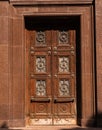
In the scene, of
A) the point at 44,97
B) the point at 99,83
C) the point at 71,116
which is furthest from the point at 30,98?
the point at 99,83

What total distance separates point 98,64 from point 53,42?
1885mm

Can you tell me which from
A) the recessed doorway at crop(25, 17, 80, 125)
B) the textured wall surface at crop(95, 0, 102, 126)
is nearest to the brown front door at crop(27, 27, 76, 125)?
the recessed doorway at crop(25, 17, 80, 125)

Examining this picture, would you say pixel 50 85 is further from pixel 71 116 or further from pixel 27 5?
pixel 27 5

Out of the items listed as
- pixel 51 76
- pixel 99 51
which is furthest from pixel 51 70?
pixel 99 51

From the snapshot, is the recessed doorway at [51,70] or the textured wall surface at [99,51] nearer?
the textured wall surface at [99,51]

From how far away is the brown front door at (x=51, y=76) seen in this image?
47.8 ft

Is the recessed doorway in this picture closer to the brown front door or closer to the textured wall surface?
the brown front door

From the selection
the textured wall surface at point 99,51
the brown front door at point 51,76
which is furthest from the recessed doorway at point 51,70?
the textured wall surface at point 99,51

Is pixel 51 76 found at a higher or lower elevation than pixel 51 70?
lower

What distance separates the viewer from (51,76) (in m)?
14.6

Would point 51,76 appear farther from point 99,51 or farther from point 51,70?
point 99,51

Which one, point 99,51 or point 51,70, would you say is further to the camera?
point 51,70

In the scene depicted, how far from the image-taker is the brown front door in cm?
1458

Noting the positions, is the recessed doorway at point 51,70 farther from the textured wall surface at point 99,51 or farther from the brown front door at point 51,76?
the textured wall surface at point 99,51
